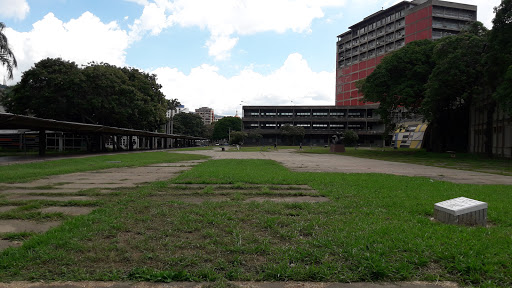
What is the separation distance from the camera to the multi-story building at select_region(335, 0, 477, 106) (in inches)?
3066

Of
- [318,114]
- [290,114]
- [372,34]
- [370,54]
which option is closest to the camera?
[370,54]

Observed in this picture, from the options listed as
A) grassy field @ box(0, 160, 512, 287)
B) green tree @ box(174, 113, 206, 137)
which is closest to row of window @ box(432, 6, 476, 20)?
green tree @ box(174, 113, 206, 137)

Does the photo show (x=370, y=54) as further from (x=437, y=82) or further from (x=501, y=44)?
(x=501, y=44)

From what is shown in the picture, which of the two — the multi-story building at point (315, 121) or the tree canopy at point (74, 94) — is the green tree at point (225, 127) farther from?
the tree canopy at point (74, 94)

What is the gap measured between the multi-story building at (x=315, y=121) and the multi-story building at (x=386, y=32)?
627cm

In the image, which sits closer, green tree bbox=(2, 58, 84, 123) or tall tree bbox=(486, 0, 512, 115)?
tall tree bbox=(486, 0, 512, 115)

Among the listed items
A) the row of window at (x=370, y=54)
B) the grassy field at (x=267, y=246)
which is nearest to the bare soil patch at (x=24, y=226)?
the grassy field at (x=267, y=246)

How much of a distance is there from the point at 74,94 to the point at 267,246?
120ft

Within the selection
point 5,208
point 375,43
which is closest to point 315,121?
point 375,43

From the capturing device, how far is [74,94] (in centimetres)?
3353

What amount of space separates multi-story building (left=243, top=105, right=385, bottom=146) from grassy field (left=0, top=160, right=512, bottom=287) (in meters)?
94.7

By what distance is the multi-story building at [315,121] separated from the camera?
100225mm

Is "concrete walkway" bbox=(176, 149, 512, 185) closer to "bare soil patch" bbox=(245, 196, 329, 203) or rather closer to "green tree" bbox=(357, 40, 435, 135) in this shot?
"bare soil patch" bbox=(245, 196, 329, 203)

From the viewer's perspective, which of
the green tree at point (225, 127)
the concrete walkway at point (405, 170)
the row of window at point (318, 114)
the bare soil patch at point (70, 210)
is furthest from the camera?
the green tree at point (225, 127)
